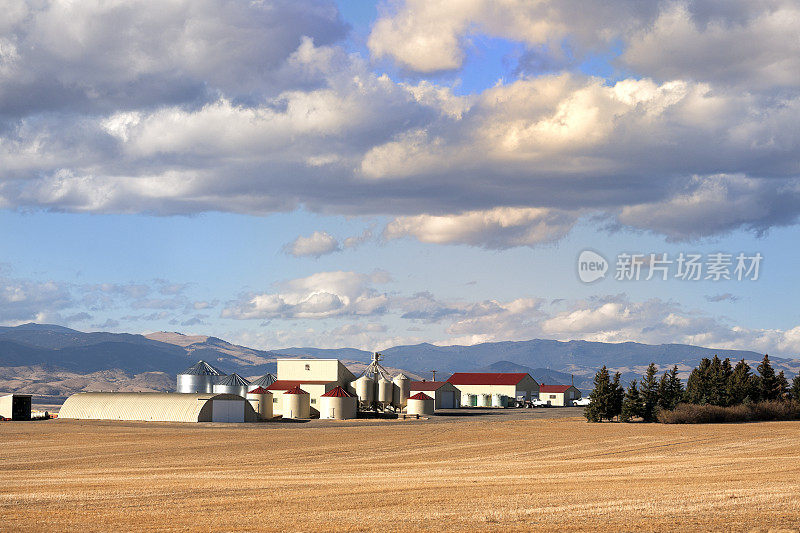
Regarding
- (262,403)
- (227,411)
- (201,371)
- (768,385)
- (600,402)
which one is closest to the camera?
(227,411)

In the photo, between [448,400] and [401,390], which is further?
[448,400]

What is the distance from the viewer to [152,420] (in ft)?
342

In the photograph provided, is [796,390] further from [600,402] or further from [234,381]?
[234,381]

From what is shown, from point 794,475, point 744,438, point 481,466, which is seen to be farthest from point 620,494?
point 744,438

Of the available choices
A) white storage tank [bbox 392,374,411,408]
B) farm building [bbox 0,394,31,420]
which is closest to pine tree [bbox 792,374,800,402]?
white storage tank [bbox 392,374,411,408]

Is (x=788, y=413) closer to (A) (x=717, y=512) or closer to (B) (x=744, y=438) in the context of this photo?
(B) (x=744, y=438)

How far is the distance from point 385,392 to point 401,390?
3324mm

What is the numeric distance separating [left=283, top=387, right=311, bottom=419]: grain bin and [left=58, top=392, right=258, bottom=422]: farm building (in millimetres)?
9000

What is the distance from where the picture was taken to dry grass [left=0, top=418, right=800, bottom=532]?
27.4 metres

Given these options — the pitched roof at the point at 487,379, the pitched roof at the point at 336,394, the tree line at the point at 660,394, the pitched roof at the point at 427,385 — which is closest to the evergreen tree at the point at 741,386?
the tree line at the point at 660,394

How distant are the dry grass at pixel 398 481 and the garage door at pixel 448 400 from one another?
70.6 metres

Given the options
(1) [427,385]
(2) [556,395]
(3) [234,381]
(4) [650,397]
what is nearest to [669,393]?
(4) [650,397]

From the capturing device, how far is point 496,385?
172 m

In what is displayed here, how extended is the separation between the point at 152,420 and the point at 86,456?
146ft
